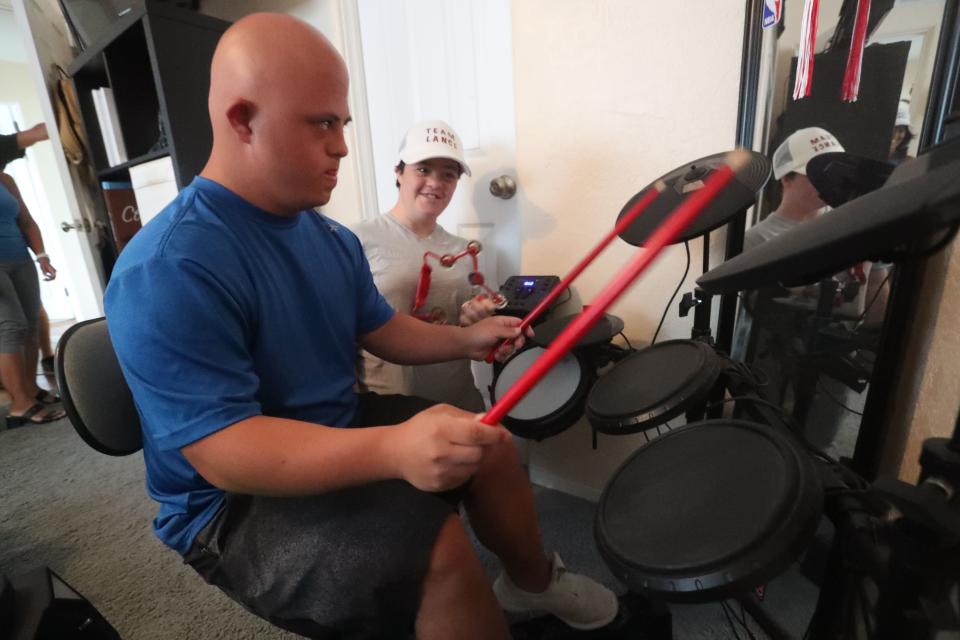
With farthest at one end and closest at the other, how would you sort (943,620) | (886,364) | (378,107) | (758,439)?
(378,107), (886,364), (758,439), (943,620)

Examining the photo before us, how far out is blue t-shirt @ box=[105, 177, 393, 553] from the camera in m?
0.48

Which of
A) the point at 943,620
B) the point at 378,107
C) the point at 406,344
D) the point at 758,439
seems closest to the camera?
the point at 943,620

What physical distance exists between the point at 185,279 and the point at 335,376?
0.29 m

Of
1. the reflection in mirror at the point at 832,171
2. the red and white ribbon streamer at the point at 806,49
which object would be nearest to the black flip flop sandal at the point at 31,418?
the reflection in mirror at the point at 832,171

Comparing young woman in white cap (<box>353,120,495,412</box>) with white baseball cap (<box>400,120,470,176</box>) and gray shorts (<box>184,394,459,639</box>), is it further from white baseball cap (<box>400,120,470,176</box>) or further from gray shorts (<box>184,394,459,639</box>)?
gray shorts (<box>184,394,459,639</box>)

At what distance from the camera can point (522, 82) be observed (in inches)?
46.8

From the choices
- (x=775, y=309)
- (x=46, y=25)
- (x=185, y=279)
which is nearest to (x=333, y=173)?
(x=185, y=279)

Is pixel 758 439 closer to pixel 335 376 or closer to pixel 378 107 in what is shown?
pixel 335 376

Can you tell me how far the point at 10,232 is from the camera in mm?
2145

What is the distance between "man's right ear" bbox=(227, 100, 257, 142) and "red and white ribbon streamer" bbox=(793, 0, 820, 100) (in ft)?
3.08

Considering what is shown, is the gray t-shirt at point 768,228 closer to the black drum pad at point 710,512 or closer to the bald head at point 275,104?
the black drum pad at point 710,512

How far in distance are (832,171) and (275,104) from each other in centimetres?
94

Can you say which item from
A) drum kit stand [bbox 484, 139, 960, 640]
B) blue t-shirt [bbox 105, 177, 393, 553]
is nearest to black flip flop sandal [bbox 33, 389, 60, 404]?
blue t-shirt [bbox 105, 177, 393, 553]

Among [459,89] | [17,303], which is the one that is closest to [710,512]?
[459,89]
